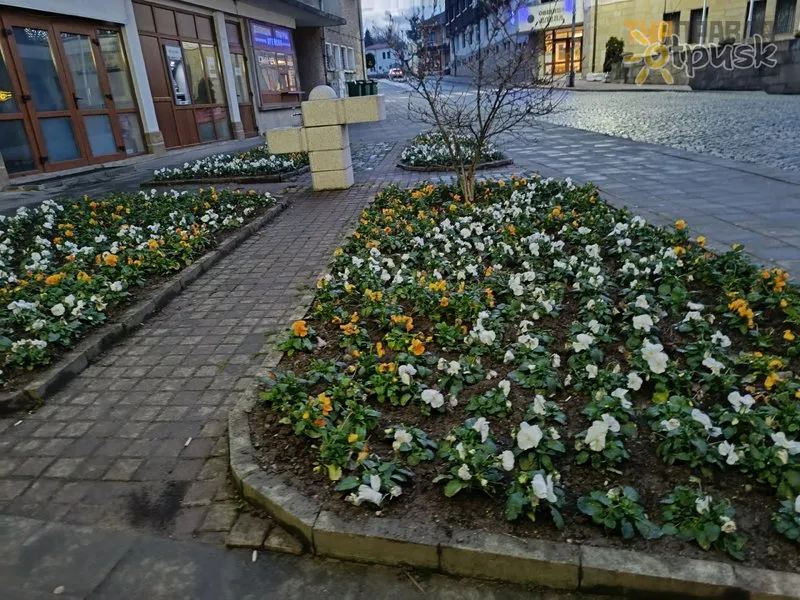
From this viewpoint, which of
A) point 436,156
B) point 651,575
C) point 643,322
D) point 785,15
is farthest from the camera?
point 785,15

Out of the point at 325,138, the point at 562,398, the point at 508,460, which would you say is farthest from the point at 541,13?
the point at 508,460

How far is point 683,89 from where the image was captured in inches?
1083

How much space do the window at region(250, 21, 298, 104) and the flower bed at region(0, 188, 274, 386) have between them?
13.1 metres

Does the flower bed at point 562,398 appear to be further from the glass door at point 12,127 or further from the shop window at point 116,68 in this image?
the shop window at point 116,68

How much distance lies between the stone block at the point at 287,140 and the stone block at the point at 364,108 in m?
0.83

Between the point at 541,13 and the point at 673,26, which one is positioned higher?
the point at 541,13

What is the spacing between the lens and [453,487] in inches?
92.0

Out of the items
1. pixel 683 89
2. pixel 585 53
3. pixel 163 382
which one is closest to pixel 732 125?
pixel 163 382

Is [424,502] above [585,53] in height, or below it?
below

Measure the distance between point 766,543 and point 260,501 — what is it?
6.50 feet

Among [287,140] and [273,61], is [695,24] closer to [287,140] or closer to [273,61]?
[273,61]

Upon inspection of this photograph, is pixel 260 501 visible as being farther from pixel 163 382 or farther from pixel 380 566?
pixel 163 382

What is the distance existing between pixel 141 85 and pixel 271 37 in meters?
9.48

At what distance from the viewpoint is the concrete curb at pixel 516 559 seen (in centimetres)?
193
